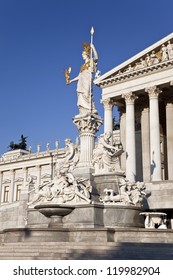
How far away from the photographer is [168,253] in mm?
12336

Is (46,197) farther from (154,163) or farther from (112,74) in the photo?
(112,74)

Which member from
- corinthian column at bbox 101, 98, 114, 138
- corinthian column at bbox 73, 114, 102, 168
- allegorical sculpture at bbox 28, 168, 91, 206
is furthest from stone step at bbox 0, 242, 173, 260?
corinthian column at bbox 101, 98, 114, 138

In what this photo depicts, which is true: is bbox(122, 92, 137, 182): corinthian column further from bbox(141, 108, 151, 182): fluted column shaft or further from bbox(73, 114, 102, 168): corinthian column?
bbox(73, 114, 102, 168): corinthian column

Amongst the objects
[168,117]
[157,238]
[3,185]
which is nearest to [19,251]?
[157,238]

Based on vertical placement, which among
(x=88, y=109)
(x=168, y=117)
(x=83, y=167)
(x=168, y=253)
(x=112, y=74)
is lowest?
(x=168, y=253)

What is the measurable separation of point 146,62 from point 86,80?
80.9 feet

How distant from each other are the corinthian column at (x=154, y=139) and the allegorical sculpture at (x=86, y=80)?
65.6 ft

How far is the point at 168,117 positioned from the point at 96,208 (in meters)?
28.8

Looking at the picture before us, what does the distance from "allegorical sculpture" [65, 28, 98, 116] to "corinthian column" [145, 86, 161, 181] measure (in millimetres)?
20005

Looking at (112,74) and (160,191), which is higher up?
(112,74)

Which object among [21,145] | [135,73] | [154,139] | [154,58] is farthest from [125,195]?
[21,145]

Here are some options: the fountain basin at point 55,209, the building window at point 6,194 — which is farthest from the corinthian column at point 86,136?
the building window at point 6,194

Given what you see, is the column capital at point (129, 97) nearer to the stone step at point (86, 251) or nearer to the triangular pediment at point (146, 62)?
the triangular pediment at point (146, 62)

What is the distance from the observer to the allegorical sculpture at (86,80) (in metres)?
19.2
